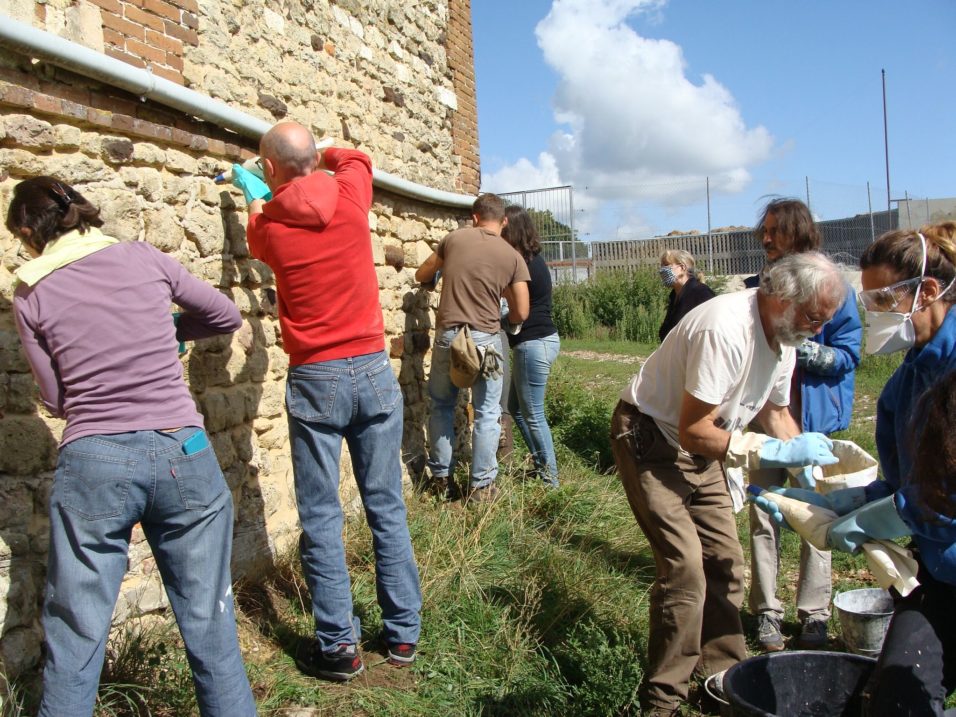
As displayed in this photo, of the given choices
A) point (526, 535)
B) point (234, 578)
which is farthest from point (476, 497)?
point (234, 578)

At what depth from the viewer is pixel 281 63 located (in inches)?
163

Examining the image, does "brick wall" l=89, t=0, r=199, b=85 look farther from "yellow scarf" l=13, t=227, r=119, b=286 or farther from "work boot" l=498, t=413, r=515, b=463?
"work boot" l=498, t=413, r=515, b=463

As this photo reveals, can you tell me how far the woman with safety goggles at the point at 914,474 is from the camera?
2141mm

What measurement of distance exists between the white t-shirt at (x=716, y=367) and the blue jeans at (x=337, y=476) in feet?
3.23

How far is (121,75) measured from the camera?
9.59 feet

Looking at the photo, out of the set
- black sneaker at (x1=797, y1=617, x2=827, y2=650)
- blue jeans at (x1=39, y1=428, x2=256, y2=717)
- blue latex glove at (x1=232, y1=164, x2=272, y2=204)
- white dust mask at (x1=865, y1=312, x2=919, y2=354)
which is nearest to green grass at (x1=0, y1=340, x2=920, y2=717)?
black sneaker at (x1=797, y1=617, x2=827, y2=650)

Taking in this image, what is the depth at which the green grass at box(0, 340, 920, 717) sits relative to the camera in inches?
117

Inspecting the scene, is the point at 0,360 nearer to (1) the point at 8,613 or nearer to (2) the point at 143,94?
(1) the point at 8,613

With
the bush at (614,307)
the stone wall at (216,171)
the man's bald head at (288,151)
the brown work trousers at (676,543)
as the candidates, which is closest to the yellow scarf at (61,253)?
the stone wall at (216,171)

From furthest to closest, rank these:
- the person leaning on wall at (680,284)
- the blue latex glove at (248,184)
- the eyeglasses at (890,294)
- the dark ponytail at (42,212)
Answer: the person leaning on wall at (680,284), the blue latex glove at (248,184), the eyeglasses at (890,294), the dark ponytail at (42,212)

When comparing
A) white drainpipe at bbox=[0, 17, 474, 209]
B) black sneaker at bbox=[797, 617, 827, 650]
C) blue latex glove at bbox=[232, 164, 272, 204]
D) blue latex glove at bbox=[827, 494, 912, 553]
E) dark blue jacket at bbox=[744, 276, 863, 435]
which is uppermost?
white drainpipe at bbox=[0, 17, 474, 209]

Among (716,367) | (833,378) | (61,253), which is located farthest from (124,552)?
(833,378)

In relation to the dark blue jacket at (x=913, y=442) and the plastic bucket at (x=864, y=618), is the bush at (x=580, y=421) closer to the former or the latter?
the plastic bucket at (x=864, y=618)

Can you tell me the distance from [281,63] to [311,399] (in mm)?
1963
